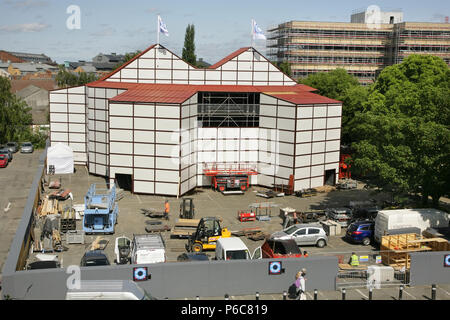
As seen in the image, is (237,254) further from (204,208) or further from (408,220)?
(204,208)

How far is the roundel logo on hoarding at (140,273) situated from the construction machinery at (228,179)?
80.5 ft

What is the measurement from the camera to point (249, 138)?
50.2 metres

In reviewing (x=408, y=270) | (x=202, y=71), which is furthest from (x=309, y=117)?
(x=408, y=270)

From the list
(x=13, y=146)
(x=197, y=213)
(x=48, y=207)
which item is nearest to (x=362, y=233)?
(x=197, y=213)

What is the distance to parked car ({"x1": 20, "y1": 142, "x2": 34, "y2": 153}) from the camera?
7138 cm

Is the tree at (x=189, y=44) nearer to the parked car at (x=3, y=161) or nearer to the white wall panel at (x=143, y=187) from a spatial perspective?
the parked car at (x=3, y=161)

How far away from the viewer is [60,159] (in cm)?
5409

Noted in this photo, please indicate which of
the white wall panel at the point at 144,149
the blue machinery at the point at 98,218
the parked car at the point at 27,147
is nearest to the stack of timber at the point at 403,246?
the blue machinery at the point at 98,218

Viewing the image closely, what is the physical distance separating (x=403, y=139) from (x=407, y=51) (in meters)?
81.8

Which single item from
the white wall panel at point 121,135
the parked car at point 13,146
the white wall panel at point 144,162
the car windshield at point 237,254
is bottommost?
the car windshield at point 237,254

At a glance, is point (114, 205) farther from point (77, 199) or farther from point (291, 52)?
point (291, 52)

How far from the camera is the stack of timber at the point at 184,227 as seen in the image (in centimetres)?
3456

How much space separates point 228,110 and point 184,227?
16621mm

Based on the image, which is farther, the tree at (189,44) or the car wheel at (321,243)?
the tree at (189,44)
